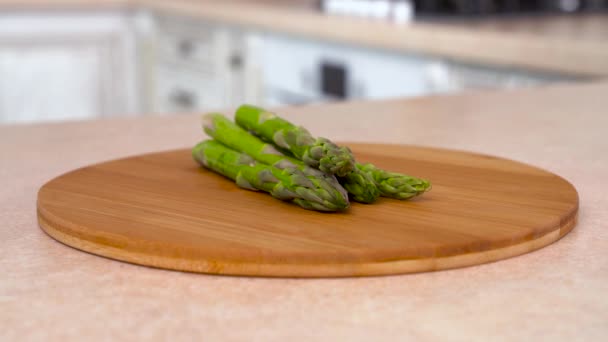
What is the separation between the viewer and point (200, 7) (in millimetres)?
2785

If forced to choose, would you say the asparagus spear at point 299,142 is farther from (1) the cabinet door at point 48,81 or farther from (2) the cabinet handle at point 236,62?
(1) the cabinet door at point 48,81

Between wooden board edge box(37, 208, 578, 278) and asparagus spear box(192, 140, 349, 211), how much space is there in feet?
0.31

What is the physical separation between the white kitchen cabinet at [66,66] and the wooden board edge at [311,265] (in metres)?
2.82

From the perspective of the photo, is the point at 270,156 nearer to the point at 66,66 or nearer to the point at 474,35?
the point at 474,35

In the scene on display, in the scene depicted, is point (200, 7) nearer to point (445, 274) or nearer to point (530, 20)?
point (530, 20)

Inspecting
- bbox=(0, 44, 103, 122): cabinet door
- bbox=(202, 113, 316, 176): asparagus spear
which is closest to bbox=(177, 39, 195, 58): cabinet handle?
bbox=(0, 44, 103, 122): cabinet door

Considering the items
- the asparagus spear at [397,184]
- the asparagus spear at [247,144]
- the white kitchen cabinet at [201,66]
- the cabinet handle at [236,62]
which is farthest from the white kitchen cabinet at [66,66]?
the asparagus spear at [397,184]

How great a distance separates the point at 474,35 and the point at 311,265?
1.37m

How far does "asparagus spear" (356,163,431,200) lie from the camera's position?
27.0 inches

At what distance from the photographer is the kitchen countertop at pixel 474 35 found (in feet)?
5.51

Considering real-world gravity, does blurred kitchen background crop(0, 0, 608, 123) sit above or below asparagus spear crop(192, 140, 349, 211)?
below

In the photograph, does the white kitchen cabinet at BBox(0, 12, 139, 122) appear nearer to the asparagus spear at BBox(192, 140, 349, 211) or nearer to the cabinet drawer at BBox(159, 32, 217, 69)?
the cabinet drawer at BBox(159, 32, 217, 69)

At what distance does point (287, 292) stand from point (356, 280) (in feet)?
0.16

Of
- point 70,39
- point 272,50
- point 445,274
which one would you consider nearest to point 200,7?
point 272,50
